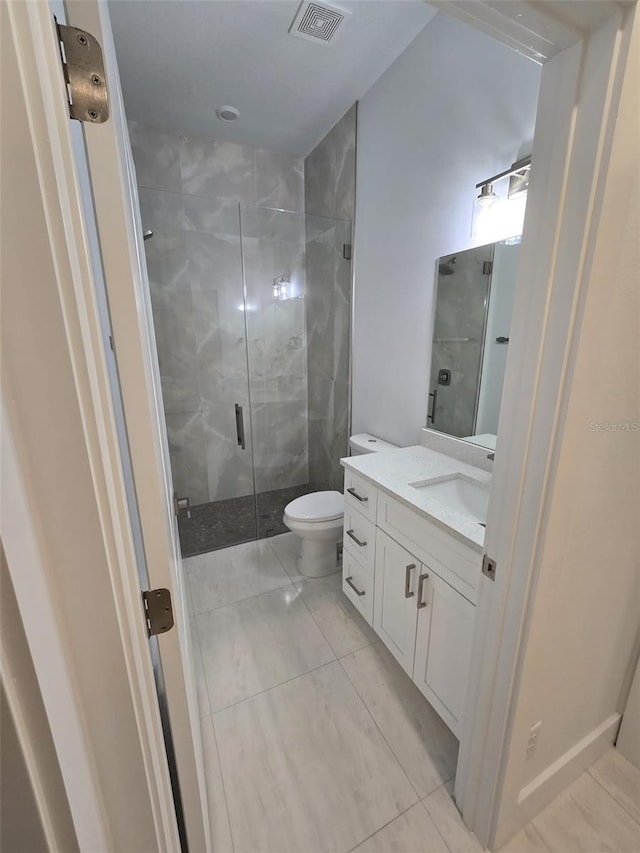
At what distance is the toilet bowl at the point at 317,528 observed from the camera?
2.07 meters

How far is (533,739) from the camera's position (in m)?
1.03

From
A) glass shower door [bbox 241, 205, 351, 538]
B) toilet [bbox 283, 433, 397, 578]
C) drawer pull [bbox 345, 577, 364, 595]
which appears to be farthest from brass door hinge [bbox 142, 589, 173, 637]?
glass shower door [bbox 241, 205, 351, 538]

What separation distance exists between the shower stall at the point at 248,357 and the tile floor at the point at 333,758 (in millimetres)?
1010

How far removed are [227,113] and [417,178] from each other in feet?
4.63

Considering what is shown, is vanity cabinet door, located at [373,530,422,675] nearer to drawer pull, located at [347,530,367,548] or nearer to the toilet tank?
drawer pull, located at [347,530,367,548]

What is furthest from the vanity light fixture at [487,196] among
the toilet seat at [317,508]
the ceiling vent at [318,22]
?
the toilet seat at [317,508]

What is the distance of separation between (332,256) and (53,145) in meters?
2.57

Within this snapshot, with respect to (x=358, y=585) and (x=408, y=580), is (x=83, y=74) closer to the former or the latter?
(x=408, y=580)

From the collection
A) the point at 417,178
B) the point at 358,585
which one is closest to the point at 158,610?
the point at 358,585

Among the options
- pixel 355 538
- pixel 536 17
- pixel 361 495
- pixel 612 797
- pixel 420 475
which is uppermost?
pixel 536 17

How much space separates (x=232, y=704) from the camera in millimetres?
1462

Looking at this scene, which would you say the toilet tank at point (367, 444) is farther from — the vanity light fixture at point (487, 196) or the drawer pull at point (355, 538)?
the vanity light fixture at point (487, 196)

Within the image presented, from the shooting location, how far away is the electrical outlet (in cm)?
101

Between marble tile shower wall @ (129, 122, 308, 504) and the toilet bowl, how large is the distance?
1030 millimetres
